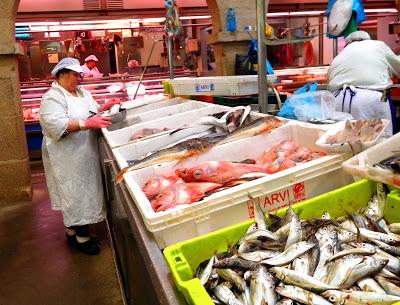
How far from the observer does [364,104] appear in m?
4.10

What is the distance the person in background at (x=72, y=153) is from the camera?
424cm

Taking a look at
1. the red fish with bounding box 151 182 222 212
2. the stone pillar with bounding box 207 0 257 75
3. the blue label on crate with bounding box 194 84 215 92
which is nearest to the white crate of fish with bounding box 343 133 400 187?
the red fish with bounding box 151 182 222 212

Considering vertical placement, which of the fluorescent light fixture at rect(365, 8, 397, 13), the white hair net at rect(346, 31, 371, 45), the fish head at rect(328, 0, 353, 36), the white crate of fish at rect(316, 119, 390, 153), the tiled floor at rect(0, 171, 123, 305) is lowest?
the tiled floor at rect(0, 171, 123, 305)

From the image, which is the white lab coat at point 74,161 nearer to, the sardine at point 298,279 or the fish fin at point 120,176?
the fish fin at point 120,176

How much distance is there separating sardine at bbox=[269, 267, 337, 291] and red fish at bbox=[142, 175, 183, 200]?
0.86 metres

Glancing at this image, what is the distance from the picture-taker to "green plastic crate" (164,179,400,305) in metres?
1.19

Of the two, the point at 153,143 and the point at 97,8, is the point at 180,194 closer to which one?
the point at 153,143

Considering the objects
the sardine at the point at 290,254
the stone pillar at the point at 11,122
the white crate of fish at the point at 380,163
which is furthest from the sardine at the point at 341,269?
the stone pillar at the point at 11,122

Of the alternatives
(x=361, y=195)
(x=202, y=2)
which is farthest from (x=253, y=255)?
(x=202, y=2)

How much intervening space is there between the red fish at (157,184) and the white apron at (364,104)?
2.56 meters

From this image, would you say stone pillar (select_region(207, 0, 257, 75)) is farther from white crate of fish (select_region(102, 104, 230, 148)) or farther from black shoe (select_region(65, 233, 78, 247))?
black shoe (select_region(65, 233, 78, 247))

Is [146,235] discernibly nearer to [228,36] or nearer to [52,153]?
[52,153]

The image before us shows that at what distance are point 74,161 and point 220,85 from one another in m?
1.81

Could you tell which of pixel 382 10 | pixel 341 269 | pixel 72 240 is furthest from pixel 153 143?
pixel 382 10
